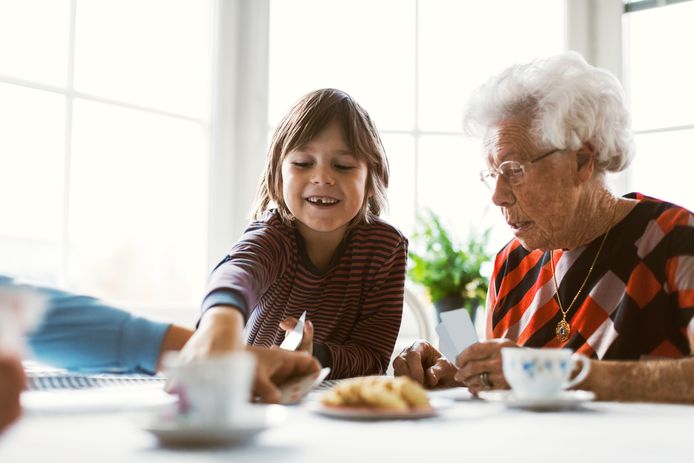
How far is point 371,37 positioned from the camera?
3.08 m

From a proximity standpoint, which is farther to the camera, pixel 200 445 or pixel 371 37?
pixel 371 37

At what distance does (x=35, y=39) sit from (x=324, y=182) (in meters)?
1.36

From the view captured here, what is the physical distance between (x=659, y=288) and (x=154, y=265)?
6.18ft

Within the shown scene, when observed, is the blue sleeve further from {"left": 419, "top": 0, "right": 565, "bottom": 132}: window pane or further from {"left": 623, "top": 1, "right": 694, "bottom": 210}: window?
{"left": 623, "top": 1, "right": 694, "bottom": 210}: window

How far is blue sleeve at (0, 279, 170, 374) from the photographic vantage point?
101 cm

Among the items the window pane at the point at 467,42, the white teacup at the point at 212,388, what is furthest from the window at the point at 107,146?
the white teacup at the point at 212,388

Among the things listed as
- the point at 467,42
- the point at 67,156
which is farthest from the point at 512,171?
the point at 467,42

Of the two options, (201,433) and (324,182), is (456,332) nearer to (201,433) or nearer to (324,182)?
(324,182)

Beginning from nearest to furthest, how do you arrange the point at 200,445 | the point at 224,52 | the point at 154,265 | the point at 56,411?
the point at 200,445
the point at 56,411
the point at 154,265
the point at 224,52

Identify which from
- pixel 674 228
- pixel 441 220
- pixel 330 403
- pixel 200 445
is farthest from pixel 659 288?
pixel 441 220

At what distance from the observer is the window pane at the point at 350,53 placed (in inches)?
118

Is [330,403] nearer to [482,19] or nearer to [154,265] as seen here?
[154,265]

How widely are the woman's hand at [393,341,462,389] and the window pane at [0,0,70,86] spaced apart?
1655 mm

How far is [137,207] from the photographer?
2666mm
